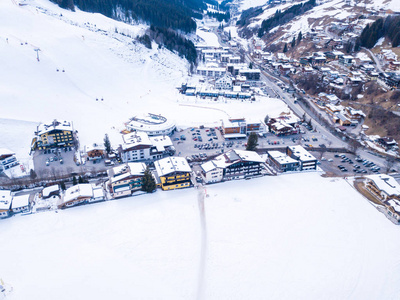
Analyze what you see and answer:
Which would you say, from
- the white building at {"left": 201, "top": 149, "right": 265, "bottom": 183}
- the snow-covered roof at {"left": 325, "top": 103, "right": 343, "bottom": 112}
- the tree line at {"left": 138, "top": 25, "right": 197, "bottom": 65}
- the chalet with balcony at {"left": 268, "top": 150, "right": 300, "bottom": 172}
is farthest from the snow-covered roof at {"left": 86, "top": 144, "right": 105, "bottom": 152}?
the tree line at {"left": 138, "top": 25, "right": 197, "bottom": 65}

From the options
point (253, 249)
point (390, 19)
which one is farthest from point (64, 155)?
point (390, 19)

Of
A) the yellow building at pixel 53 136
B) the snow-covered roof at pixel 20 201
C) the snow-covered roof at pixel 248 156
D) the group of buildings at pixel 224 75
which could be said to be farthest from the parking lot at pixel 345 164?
the yellow building at pixel 53 136

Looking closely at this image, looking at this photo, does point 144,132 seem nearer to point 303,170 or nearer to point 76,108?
point 76,108

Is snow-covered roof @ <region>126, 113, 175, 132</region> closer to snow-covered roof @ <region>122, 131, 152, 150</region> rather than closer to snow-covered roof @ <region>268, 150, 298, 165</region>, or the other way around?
snow-covered roof @ <region>122, 131, 152, 150</region>

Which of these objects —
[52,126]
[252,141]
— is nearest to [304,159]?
[252,141]

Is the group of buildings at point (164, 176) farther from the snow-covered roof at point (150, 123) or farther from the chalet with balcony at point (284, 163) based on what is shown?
the snow-covered roof at point (150, 123)

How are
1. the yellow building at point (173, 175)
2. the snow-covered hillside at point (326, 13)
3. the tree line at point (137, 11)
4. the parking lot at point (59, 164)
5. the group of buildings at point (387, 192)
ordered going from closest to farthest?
the group of buildings at point (387, 192) → the yellow building at point (173, 175) → the parking lot at point (59, 164) → the tree line at point (137, 11) → the snow-covered hillside at point (326, 13)
